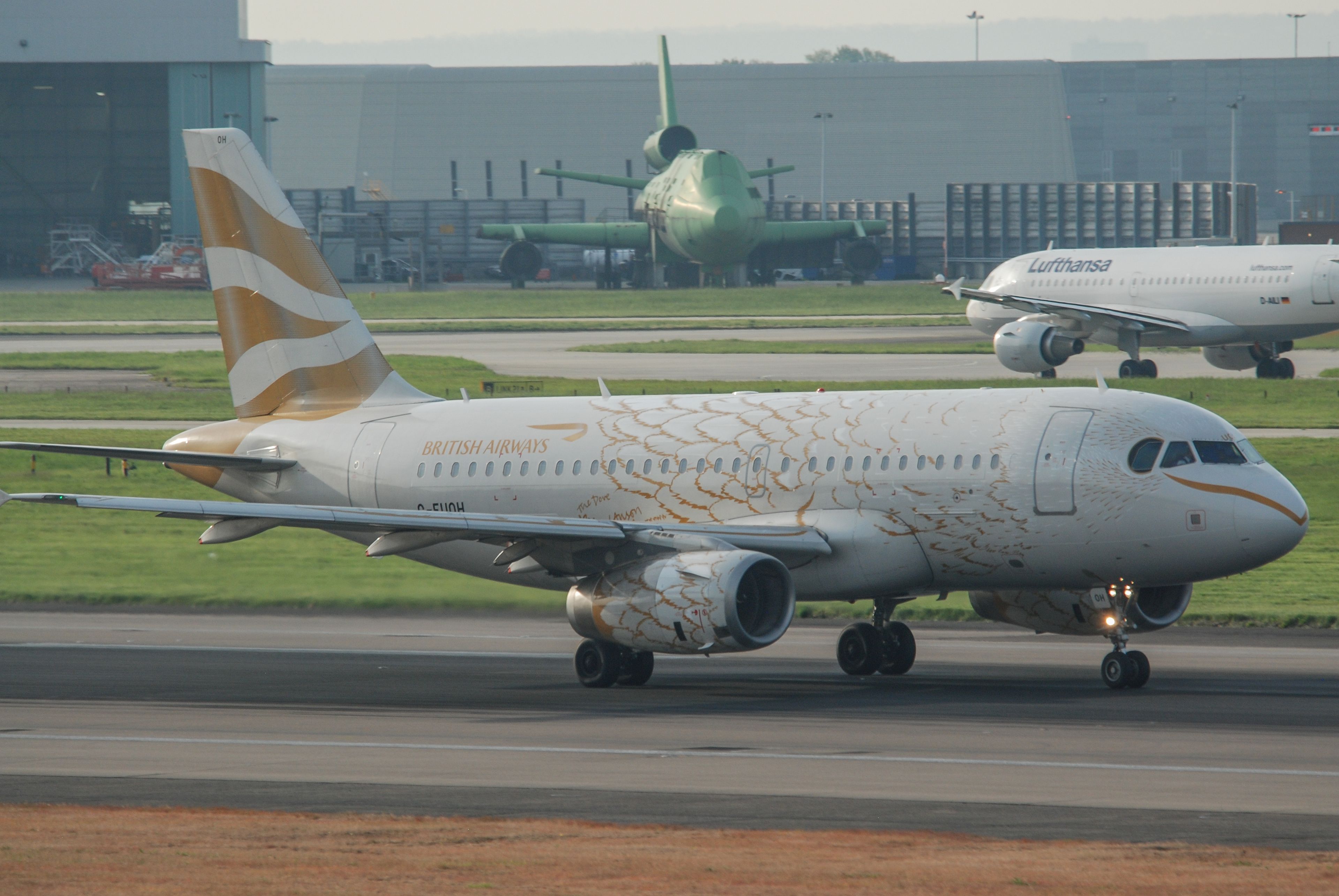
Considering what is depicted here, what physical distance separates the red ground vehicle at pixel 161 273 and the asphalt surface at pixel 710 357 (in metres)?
44.9

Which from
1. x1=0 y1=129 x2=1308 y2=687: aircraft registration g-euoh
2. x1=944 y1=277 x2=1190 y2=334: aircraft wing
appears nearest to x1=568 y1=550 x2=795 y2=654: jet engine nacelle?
x1=0 y1=129 x2=1308 y2=687: aircraft registration g-euoh

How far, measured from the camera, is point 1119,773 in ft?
63.9

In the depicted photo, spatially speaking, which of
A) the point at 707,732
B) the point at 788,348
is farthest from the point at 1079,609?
the point at 788,348

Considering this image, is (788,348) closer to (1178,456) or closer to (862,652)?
(862,652)

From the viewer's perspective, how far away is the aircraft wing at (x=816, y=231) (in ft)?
514

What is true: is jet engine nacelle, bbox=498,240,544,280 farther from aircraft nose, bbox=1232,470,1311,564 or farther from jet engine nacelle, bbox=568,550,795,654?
aircraft nose, bbox=1232,470,1311,564

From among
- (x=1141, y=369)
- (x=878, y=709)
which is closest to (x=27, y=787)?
(x=878, y=709)

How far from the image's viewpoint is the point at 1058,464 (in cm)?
2630

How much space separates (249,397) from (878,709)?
15.3 metres

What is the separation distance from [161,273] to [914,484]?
5077 inches

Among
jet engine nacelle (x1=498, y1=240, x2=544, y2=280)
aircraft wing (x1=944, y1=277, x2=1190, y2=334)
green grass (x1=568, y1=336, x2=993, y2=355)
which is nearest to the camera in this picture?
aircraft wing (x1=944, y1=277, x2=1190, y2=334)

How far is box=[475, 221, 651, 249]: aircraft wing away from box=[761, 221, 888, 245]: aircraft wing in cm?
1076

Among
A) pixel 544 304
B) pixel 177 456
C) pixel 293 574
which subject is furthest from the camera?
pixel 544 304

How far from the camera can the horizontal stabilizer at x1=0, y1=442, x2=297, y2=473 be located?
27.3 metres
